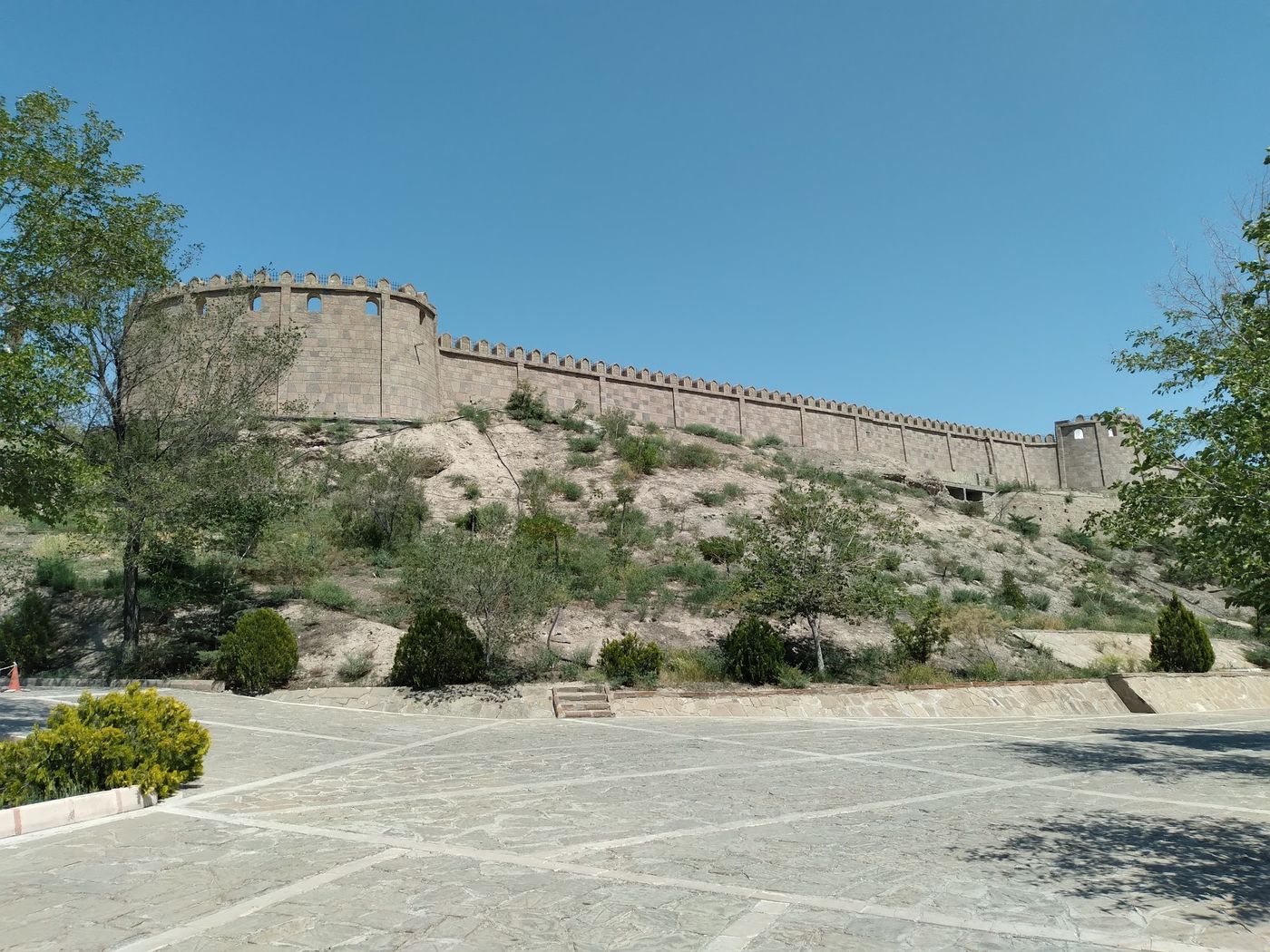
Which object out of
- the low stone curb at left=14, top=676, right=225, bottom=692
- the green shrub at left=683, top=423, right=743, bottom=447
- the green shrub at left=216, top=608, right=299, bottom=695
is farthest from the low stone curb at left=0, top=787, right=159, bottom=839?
the green shrub at left=683, top=423, right=743, bottom=447

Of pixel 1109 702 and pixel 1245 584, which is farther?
pixel 1109 702

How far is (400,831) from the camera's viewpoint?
577 cm

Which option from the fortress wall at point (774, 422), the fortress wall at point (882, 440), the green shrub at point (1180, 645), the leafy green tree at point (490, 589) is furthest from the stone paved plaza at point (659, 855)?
the fortress wall at point (882, 440)

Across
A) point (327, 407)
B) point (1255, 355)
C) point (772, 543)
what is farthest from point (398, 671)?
point (327, 407)

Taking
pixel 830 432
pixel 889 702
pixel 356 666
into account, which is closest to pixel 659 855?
pixel 889 702

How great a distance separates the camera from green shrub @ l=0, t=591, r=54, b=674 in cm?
1567

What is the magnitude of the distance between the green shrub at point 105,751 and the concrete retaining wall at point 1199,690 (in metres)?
17.5

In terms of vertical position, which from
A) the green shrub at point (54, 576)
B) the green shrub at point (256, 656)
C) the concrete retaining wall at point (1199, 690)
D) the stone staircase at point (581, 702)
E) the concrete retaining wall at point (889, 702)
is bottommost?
the concrete retaining wall at point (1199, 690)

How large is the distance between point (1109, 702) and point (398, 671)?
47.0ft

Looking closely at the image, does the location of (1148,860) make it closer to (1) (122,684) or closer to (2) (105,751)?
(2) (105,751)

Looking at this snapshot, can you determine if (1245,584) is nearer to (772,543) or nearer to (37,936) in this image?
(772,543)

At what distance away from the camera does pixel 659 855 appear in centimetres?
520

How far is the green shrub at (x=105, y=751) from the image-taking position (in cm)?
619

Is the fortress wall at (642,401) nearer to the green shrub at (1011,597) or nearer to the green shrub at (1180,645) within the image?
the green shrub at (1011,597)
